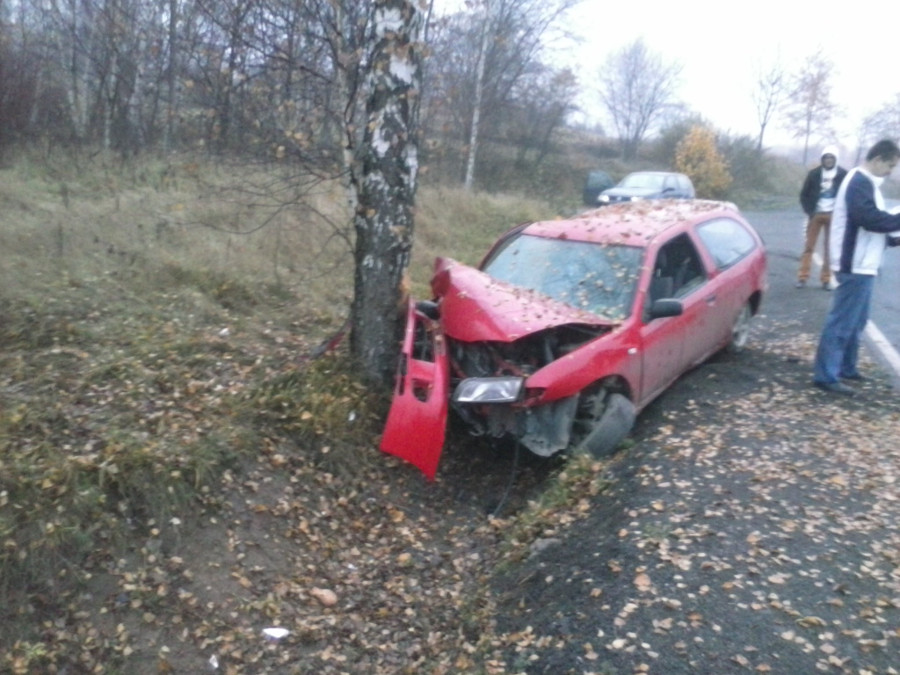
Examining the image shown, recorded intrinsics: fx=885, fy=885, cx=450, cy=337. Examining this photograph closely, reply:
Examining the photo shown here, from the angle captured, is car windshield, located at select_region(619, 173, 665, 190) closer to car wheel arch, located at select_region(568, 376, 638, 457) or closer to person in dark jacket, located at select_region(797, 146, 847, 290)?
person in dark jacket, located at select_region(797, 146, 847, 290)

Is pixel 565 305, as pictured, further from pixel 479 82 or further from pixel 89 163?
pixel 479 82

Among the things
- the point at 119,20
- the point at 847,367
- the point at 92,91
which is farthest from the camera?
the point at 92,91

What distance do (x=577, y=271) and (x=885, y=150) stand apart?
2.68m

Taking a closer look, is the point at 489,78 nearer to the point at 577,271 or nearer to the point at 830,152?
the point at 830,152

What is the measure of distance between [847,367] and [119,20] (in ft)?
40.7

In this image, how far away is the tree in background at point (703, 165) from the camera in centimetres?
3688

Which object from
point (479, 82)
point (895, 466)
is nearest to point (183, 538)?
point (895, 466)

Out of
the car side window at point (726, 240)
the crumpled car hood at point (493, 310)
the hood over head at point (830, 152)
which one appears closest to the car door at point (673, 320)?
the car side window at point (726, 240)

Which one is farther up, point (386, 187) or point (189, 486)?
point (386, 187)

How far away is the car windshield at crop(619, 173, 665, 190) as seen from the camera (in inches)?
893

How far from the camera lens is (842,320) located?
730cm

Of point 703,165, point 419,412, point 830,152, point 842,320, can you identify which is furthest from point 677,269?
point 703,165

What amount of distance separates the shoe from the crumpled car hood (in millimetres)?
2196

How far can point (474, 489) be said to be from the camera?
6668mm
